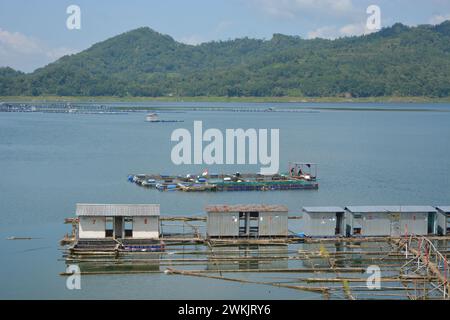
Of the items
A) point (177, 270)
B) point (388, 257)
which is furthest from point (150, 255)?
point (388, 257)

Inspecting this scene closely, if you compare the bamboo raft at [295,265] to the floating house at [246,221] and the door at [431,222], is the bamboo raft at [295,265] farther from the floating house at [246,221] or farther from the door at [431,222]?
the door at [431,222]

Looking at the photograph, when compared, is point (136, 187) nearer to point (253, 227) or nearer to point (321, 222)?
point (253, 227)

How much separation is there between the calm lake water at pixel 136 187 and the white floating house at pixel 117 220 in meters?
1.26

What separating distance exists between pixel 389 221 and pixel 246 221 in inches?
181

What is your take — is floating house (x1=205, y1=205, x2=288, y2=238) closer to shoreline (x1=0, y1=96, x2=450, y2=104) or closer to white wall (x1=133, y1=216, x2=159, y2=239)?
white wall (x1=133, y1=216, x2=159, y2=239)

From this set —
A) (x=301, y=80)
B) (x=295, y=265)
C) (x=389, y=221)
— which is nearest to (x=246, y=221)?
(x=295, y=265)

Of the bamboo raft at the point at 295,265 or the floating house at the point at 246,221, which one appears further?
the floating house at the point at 246,221

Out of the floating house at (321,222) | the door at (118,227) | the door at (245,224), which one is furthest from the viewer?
the floating house at (321,222)

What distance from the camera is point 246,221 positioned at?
21156 millimetres

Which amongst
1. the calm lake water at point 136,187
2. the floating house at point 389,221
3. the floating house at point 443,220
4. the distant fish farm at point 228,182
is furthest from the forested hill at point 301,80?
the floating house at point 389,221

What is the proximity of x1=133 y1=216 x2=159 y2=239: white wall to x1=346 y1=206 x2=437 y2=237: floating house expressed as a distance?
20.4ft

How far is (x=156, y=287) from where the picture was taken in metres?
17.0

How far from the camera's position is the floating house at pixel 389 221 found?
21.5 metres

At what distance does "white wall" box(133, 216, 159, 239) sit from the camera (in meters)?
20.4
